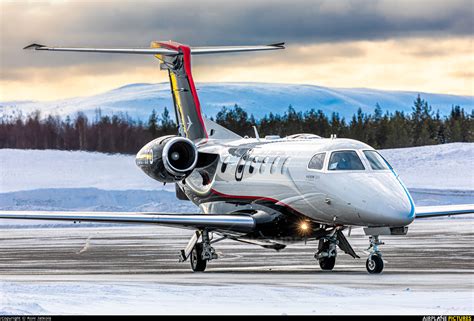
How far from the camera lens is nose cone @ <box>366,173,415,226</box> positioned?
75.1 feet

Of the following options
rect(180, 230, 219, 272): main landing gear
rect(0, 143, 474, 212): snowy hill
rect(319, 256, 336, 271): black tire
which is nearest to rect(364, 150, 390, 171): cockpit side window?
rect(319, 256, 336, 271): black tire

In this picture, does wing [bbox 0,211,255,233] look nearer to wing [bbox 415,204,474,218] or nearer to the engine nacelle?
the engine nacelle

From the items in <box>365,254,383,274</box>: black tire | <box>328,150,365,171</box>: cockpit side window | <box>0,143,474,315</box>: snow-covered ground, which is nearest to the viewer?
<box>0,143,474,315</box>: snow-covered ground

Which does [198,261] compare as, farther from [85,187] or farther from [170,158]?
[85,187]

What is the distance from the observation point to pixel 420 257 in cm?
→ 2922

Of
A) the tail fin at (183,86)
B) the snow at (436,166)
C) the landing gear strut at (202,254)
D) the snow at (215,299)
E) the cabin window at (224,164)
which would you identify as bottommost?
the snow at (436,166)

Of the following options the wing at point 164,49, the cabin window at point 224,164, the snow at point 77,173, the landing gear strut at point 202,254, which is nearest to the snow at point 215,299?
the landing gear strut at point 202,254

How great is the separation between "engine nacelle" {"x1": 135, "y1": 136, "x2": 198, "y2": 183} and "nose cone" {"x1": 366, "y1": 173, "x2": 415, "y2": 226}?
6098 millimetres

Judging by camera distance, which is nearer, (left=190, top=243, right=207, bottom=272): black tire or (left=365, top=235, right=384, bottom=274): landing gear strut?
(left=365, top=235, right=384, bottom=274): landing gear strut

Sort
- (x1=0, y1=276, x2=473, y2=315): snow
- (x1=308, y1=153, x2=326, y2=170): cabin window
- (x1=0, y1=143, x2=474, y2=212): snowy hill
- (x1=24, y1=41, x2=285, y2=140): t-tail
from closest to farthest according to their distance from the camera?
(x1=0, y1=276, x2=473, y2=315): snow, (x1=308, y1=153, x2=326, y2=170): cabin window, (x1=24, y1=41, x2=285, y2=140): t-tail, (x1=0, y1=143, x2=474, y2=212): snowy hill

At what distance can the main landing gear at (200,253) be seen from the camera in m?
26.3

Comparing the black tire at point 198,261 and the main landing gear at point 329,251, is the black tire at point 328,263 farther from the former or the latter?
the black tire at point 198,261

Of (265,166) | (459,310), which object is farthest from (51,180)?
(459,310)

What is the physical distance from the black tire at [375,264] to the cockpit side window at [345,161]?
1.90 m
